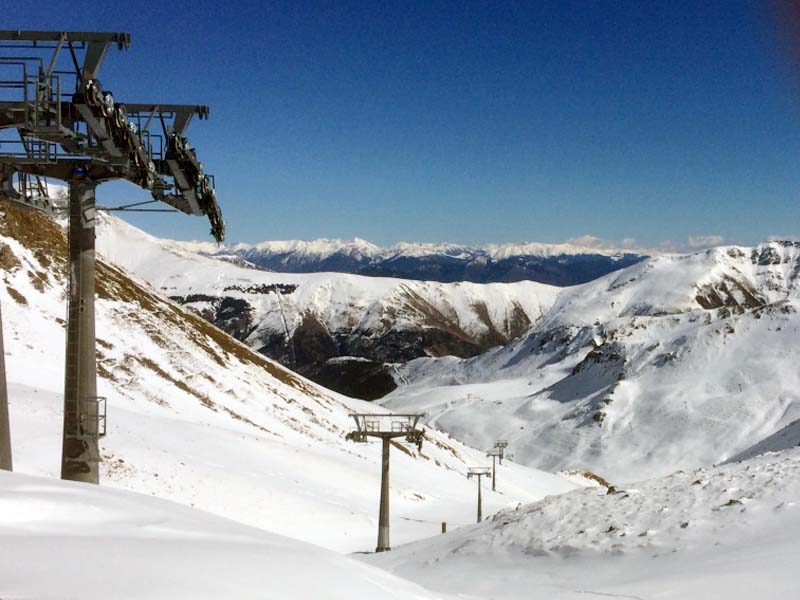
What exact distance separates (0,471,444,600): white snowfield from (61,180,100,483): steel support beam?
3.78 meters

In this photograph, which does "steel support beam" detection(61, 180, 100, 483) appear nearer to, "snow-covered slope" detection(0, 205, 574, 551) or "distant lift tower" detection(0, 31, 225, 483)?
"distant lift tower" detection(0, 31, 225, 483)

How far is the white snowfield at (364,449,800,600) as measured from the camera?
13.4 meters

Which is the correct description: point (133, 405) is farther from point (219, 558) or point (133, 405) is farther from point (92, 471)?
point (219, 558)

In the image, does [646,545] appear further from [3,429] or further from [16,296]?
[16,296]

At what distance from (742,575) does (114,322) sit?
65.8m

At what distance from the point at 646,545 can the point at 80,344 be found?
13366 mm

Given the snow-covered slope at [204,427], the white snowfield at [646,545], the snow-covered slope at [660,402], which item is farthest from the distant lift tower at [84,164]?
the snow-covered slope at [660,402]

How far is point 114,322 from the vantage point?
6906 cm

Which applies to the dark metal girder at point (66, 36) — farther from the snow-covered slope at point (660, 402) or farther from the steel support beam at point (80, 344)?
the snow-covered slope at point (660, 402)

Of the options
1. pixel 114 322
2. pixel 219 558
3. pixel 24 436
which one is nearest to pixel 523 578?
pixel 219 558

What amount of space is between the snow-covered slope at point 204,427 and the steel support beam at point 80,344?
57.3ft

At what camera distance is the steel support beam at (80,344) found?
1379 cm

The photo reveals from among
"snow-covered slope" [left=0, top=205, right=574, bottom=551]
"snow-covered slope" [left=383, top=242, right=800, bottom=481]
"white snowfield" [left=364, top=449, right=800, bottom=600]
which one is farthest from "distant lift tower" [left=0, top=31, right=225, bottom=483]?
"snow-covered slope" [left=383, top=242, right=800, bottom=481]

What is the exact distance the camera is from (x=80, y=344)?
14.1m
